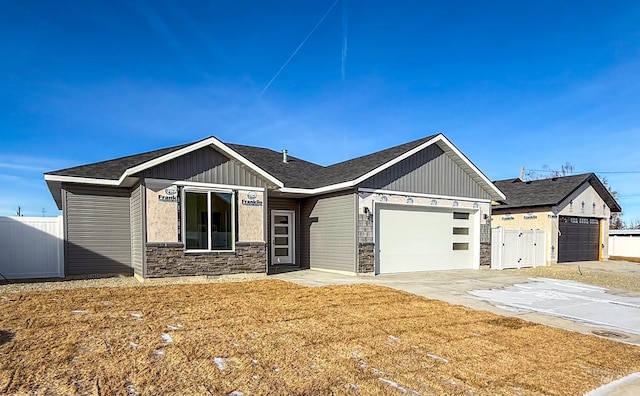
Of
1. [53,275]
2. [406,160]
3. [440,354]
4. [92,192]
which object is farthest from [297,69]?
[440,354]

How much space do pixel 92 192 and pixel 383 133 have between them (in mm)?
13896

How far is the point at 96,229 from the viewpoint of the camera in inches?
Result: 419

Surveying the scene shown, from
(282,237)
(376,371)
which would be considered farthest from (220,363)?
(282,237)

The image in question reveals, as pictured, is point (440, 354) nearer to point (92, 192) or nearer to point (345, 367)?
point (345, 367)

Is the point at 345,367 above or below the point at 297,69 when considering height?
below

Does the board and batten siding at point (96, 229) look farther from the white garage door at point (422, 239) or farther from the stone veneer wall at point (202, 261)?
the white garage door at point (422, 239)

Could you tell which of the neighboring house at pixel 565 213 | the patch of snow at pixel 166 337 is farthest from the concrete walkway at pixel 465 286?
the neighboring house at pixel 565 213

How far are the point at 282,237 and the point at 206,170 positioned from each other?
497cm

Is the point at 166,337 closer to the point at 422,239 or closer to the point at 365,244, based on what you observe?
the point at 365,244

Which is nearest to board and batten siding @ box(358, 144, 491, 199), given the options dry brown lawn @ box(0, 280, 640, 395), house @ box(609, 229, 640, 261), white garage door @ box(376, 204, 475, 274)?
white garage door @ box(376, 204, 475, 274)

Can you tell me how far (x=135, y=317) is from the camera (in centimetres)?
549

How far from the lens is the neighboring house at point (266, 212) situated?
32.1 feet

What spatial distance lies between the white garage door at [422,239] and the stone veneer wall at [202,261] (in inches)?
166

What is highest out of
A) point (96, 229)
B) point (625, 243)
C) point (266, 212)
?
point (266, 212)
